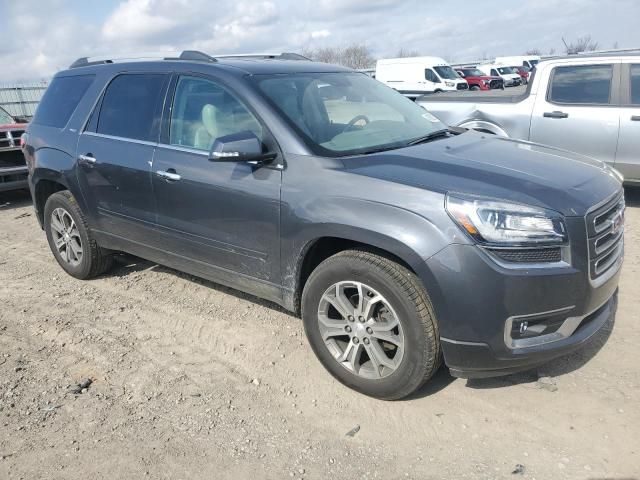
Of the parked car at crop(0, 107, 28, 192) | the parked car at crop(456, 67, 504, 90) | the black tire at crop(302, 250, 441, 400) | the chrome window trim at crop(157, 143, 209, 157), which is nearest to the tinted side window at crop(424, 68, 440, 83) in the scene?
the parked car at crop(456, 67, 504, 90)

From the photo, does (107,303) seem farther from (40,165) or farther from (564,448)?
(564,448)

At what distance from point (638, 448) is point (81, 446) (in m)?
2.79

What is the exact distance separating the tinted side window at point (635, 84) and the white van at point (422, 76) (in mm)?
20660

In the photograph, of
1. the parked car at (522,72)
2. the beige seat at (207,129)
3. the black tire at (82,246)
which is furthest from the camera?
the parked car at (522,72)

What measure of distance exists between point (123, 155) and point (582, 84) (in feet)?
18.6

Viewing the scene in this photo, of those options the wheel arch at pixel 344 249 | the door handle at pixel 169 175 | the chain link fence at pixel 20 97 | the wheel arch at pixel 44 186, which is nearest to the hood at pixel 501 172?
the wheel arch at pixel 344 249

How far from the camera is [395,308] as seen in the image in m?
2.86

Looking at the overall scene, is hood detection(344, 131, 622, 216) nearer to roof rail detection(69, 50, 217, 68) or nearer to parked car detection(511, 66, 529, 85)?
roof rail detection(69, 50, 217, 68)

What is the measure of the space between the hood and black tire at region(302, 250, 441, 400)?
470 mm

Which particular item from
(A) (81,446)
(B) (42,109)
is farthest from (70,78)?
(A) (81,446)

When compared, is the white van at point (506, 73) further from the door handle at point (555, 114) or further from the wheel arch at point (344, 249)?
the wheel arch at point (344, 249)

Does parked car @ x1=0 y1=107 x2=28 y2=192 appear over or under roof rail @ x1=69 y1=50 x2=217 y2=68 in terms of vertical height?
under

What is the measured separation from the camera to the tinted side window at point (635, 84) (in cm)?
648

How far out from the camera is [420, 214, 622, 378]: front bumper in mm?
2596
